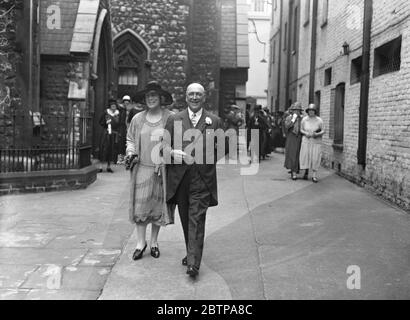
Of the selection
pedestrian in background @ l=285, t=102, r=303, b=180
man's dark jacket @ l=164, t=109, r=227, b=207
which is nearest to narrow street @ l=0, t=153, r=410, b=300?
man's dark jacket @ l=164, t=109, r=227, b=207

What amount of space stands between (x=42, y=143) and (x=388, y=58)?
6.81 metres

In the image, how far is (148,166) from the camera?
5.77 meters

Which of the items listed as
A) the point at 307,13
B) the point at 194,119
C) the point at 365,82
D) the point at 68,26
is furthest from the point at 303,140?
the point at 307,13

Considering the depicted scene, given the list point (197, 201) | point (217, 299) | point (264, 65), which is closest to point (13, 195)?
point (197, 201)

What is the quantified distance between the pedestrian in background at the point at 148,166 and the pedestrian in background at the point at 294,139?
758cm

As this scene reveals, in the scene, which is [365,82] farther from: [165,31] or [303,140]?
[165,31]

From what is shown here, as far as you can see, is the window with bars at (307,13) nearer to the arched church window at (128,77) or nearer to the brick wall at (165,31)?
the brick wall at (165,31)

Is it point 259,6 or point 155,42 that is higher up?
point 259,6

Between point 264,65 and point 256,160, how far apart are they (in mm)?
31073

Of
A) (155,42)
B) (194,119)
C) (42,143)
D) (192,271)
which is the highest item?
(155,42)

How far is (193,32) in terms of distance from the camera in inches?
858

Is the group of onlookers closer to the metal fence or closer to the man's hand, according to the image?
the metal fence

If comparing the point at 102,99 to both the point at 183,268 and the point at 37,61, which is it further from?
the point at 183,268

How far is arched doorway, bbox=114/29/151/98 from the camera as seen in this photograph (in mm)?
19641
